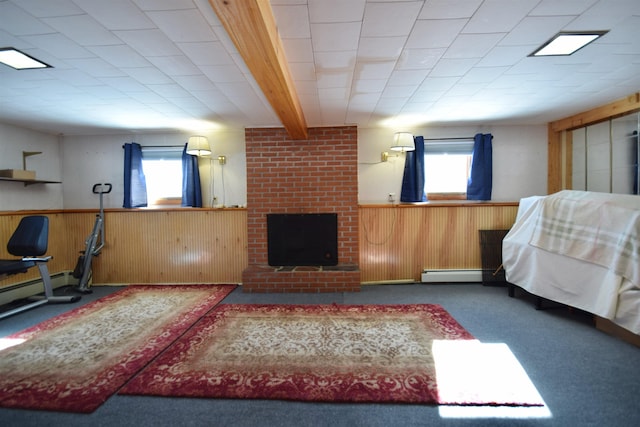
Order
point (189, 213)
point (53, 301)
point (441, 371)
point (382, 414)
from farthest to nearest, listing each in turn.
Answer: point (189, 213)
point (53, 301)
point (441, 371)
point (382, 414)

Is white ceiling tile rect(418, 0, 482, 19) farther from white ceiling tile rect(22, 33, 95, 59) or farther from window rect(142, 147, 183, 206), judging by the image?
window rect(142, 147, 183, 206)

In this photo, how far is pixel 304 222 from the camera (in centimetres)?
374

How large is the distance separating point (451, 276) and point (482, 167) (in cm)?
163

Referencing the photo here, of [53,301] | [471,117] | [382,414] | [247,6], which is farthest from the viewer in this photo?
[471,117]

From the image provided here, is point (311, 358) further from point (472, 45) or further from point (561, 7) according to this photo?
point (561, 7)

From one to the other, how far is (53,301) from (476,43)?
503 centimetres

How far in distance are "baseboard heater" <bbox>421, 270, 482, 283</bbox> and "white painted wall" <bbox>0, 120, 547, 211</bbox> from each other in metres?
1.18

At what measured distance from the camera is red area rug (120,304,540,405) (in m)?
1.62

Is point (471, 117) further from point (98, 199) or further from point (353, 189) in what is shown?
point (98, 199)

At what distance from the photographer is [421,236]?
3.88 metres

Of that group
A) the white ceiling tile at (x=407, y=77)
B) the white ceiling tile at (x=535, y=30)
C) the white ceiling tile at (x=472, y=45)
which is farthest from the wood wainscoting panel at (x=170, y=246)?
the white ceiling tile at (x=535, y=30)

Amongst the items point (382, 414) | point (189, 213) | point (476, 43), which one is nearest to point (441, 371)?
point (382, 414)

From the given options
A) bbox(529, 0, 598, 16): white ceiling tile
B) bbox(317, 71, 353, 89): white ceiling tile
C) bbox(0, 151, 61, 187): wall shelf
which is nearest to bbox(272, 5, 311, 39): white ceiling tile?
bbox(317, 71, 353, 89): white ceiling tile

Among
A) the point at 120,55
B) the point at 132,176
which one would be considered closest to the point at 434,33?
the point at 120,55
